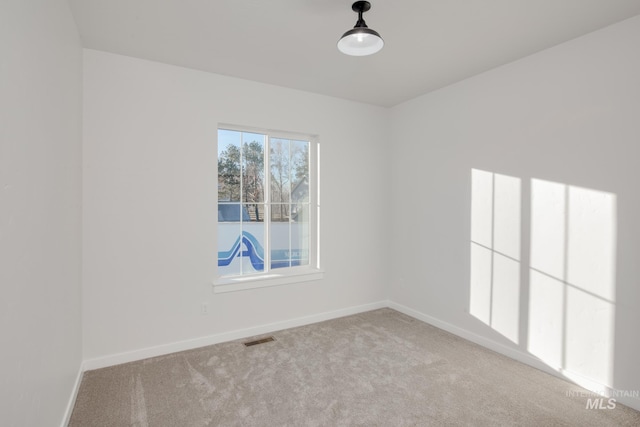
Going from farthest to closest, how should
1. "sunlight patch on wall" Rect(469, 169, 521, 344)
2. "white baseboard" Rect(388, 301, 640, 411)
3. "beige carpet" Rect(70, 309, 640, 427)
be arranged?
"sunlight patch on wall" Rect(469, 169, 521, 344) < "white baseboard" Rect(388, 301, 640, 411) < "beige carpet" Rect(70, 309, 640, 427)

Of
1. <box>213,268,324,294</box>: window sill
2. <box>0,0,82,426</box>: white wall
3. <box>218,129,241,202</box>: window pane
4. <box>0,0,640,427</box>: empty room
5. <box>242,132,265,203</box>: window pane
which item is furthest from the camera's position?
<box>242,132,265,203</box>: window pane

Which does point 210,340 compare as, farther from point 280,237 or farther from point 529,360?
point 529,360

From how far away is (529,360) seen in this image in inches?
114

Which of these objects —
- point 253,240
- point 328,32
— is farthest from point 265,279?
point 328,32

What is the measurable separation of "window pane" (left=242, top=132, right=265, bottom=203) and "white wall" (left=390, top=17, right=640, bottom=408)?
185 cm

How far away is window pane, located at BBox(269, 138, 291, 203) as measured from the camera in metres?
3.84

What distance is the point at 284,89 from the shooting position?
3711 millimetres

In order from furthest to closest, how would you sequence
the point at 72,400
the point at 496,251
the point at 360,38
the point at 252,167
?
the point at 252,167
the point at 496,251
the point at 72,400
the point at 360,38


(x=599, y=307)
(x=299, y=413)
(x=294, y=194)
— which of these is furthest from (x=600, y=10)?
(x=299, y=413)

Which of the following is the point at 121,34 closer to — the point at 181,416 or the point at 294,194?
the point at 294,194

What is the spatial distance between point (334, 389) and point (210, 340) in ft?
4.75

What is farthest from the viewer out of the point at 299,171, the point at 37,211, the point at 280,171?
the point at 299,171

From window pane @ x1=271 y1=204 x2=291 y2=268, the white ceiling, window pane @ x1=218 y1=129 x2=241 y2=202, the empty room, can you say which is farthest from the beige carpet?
the white ceiling

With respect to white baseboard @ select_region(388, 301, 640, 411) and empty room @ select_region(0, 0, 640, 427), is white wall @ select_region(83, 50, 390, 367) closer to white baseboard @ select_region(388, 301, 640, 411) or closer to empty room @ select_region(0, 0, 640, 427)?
empty room @ select_region(0, 0, 640, 427)
